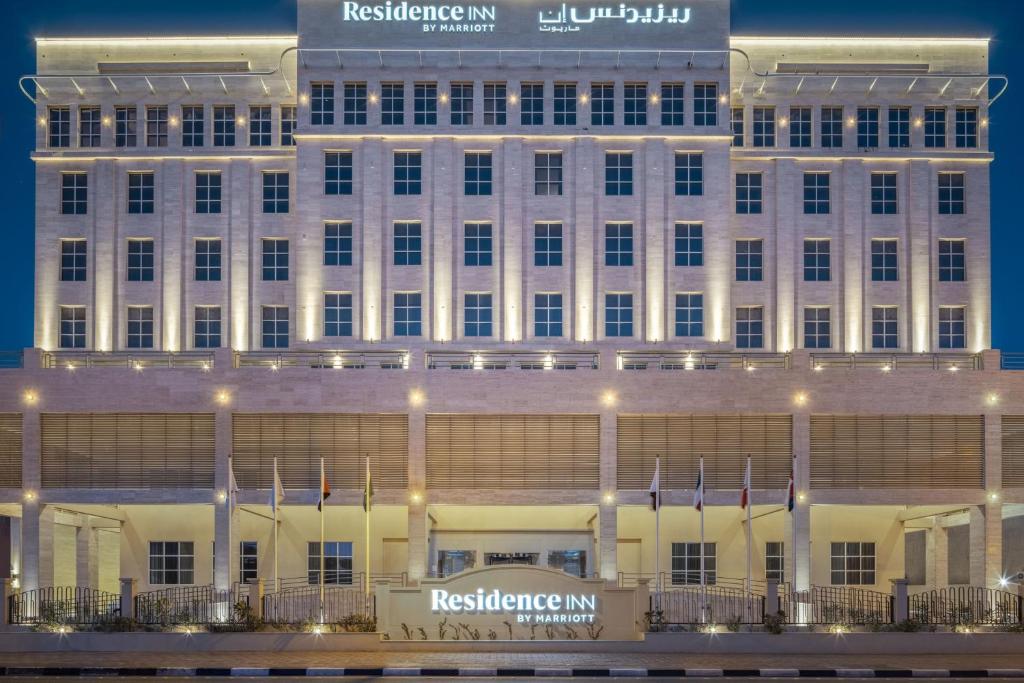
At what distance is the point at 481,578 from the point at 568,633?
9.77ft

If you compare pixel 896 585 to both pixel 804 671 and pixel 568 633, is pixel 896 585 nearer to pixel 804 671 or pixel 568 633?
pixel 804 671

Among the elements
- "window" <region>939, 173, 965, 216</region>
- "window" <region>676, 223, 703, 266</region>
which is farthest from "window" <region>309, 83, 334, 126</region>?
"window" <region>939, 173, 965, 216</region>

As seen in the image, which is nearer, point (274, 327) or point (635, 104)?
point (635, 104)

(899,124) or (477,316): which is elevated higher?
(899,124)

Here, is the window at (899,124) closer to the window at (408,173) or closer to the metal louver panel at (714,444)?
the metal louver panel at (714,444)

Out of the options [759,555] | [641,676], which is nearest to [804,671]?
[641,676]

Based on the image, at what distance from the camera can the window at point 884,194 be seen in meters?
51.8

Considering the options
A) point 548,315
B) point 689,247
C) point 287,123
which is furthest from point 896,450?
point 287,123

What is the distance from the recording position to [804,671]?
2722cm

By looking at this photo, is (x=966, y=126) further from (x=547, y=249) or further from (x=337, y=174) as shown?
(x=337, y=174)

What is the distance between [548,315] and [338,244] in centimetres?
1010

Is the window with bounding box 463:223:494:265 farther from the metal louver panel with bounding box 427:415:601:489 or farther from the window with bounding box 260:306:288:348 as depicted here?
the metal louver panel with bounding box 427:415:601:489

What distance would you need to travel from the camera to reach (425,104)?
165 ft

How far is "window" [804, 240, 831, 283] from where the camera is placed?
51.5 m
